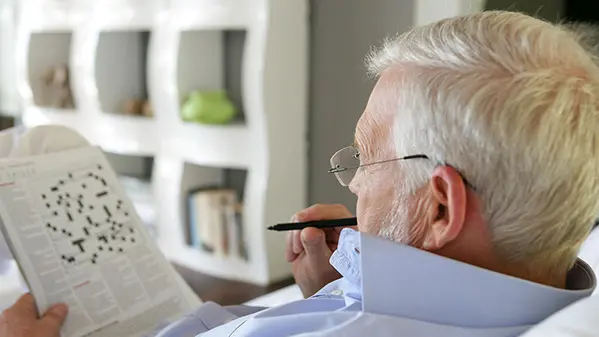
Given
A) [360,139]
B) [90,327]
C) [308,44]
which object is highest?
[308,44]

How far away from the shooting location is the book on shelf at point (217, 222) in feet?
9.38

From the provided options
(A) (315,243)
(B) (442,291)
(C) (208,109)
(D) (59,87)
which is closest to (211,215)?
(C) (208,109)

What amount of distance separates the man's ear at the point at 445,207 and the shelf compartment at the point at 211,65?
2116mm

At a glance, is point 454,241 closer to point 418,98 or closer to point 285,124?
point 418,98

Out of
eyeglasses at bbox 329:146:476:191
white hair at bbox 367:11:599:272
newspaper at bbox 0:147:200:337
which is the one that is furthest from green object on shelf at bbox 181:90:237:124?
white hair at bbox 367:11:599:272

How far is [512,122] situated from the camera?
697 millimetres

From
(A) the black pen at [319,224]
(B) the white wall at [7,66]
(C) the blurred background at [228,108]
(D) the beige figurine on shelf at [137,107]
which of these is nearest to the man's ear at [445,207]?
(A) the black pen at [319,224]

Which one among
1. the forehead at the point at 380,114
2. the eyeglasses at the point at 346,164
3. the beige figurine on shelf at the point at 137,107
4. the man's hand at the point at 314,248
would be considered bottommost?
the man's hand at the point at 314,248

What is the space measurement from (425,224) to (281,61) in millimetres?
1939

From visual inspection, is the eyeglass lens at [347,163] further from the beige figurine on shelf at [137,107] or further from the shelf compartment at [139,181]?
the beige figurine on shelf at [137,107]

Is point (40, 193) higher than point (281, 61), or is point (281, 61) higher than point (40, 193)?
point (281, 61)

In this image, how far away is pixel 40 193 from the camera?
1.11m

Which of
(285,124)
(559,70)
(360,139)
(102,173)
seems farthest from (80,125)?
(559,70)

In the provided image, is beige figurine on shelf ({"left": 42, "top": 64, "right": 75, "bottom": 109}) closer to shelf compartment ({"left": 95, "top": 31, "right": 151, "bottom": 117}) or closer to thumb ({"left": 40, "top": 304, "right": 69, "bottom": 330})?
shelf compartment ({"left": 95, "top": 31, "right": 151, "bottom": 117})
